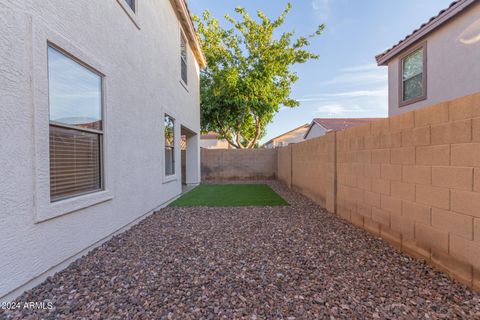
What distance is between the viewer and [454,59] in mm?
6016

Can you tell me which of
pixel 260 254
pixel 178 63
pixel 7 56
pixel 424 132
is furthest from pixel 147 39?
pixel 424 132

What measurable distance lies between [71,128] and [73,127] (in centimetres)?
4

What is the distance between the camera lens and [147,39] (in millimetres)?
5559

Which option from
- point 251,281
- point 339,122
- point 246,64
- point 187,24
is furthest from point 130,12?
point 339,122

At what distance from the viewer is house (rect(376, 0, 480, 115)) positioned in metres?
5.60

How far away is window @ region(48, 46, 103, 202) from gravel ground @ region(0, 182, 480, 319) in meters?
1.02

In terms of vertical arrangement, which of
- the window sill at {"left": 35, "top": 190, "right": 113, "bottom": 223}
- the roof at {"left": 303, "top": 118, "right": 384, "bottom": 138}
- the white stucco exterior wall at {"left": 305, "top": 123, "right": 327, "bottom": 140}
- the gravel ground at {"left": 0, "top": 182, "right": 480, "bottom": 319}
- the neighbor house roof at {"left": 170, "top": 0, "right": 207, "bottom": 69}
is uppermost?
the neighbor house roof at {"left": 170, "top": 0, "right": 207, "bottom": 69}

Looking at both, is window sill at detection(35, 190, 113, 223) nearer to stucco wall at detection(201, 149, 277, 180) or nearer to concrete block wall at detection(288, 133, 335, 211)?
concrete block wall at detection(288, 133, 335, 211)

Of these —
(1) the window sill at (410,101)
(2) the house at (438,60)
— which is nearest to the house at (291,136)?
(2) the house at (438,60)

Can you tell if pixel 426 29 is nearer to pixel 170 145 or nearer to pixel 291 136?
pixel 170 145

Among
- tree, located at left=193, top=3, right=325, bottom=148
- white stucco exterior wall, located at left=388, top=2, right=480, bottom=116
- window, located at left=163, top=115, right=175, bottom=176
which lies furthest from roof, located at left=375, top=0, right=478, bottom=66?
tree, located at left=193, top=3, right=325, bottom=148

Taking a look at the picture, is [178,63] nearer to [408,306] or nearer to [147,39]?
[147,39]

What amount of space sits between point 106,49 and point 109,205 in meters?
2.52

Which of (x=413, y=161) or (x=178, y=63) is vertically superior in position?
(x=178, y=63)
